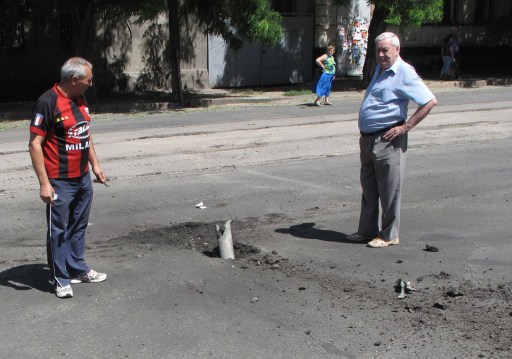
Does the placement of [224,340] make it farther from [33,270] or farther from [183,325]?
[33,270]

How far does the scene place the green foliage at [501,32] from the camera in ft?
90.7

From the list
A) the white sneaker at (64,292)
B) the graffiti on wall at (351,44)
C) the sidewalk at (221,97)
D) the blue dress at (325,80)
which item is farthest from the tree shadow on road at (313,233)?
the graffiti on wall at (351,44)

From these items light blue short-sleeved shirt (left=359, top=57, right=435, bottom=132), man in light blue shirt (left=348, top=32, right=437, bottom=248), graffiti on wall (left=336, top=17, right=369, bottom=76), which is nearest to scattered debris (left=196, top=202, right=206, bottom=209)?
man in light blue shirt (left=348, top=32, right=437, bottom=248)

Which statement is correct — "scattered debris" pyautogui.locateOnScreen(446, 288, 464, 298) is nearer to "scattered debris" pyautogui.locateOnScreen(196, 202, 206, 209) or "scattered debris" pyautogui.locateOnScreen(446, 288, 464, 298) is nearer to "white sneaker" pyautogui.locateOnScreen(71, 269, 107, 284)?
"white sneaker" pyautogui.locateOnScreen(71, 269, 107, 284)

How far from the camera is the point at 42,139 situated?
16.6 ft

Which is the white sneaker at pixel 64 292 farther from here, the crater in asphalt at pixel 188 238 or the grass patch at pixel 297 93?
the grass patch at pixel 297 93

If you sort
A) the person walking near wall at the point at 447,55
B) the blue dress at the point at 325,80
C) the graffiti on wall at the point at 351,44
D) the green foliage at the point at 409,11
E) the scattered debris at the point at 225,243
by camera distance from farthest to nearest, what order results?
1. the graffiti on wall at the point at 351,44
2. the person walking near wall at the point at 447,55
3. the green foliage at the point at 409,11
4. the blue dress at the point at 325,80
5. the scattered debris at the point at 225,243

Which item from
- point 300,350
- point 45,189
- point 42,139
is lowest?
point 300,350

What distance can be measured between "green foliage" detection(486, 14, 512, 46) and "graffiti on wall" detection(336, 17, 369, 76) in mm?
5185

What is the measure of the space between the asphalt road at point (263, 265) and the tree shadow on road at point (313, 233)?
2 centimetres

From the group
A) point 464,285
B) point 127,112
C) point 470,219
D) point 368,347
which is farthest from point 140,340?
point 127,112

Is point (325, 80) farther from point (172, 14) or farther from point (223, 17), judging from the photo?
point (172, 14)

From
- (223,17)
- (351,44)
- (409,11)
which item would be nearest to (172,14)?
(223,17)

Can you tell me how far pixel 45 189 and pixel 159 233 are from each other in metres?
2.20
